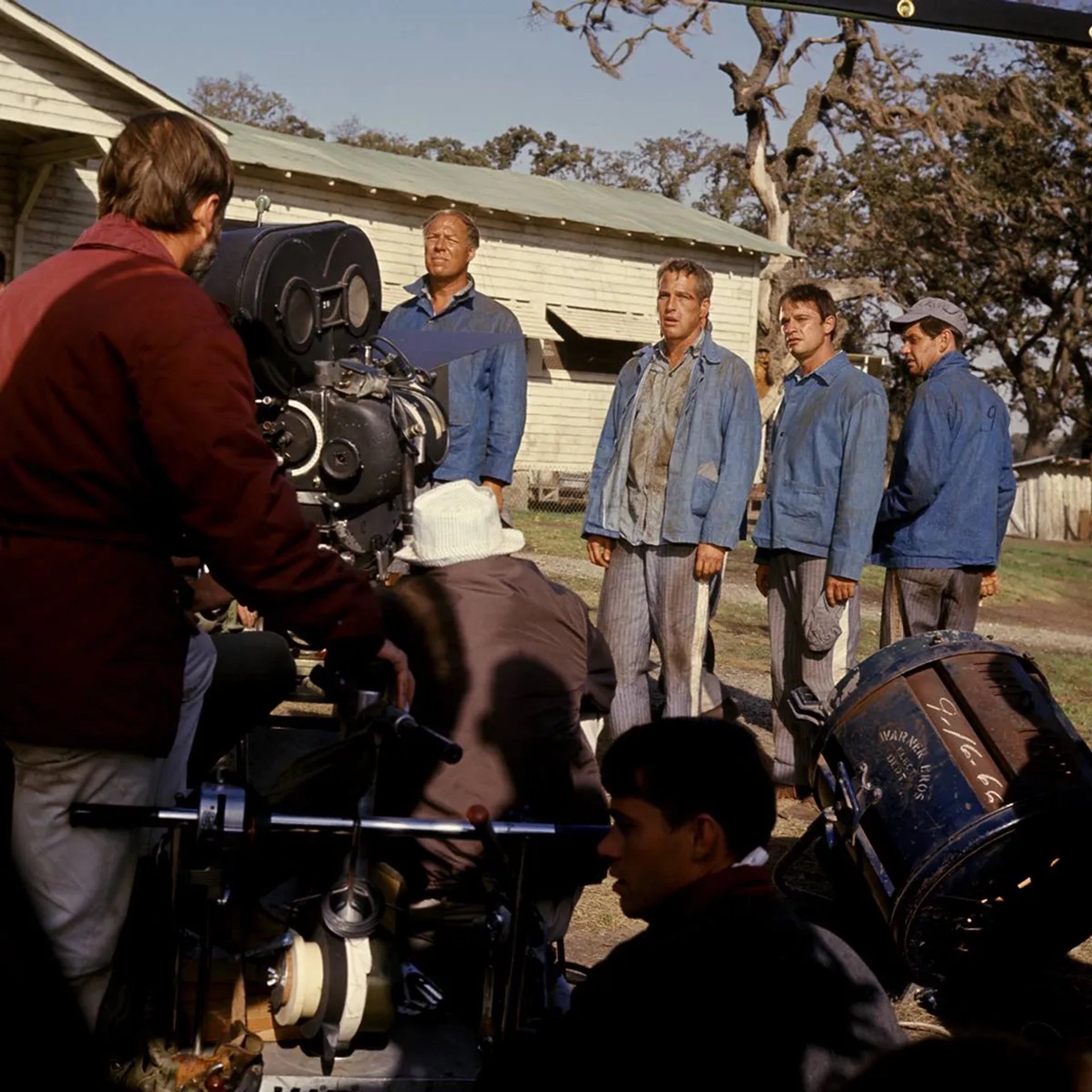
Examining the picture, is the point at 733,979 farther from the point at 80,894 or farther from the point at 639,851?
the point at 80,894

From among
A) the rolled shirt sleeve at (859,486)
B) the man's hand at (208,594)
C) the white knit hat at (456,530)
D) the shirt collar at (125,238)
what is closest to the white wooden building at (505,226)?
the rolled shirt sleeve at (859,486)

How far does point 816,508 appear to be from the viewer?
254 inches

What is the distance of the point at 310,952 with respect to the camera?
3.02m

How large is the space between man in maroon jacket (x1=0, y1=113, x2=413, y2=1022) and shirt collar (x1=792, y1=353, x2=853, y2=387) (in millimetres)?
4049

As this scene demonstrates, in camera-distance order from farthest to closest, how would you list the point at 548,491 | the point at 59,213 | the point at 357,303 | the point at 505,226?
the point at 505,226 → the point at 548,491 → the point at 59,213 → the point at 357,303

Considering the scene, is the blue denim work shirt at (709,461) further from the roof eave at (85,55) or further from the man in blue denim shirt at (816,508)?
the roof eave at (85,55)

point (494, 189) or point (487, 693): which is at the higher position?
A: point (494, 189)

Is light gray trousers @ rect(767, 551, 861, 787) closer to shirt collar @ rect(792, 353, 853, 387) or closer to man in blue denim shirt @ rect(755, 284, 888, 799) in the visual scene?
man in blue denim shirt @ rect(755, 284, 888, 799)

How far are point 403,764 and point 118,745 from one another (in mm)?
965

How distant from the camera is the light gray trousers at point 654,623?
636 cm

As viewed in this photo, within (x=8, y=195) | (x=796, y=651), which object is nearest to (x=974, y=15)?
(x=796, y=651)

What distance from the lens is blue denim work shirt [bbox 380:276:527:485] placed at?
259 inches

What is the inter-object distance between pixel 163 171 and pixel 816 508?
160 inches

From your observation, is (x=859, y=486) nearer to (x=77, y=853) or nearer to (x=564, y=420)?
(x=77, y=853)
